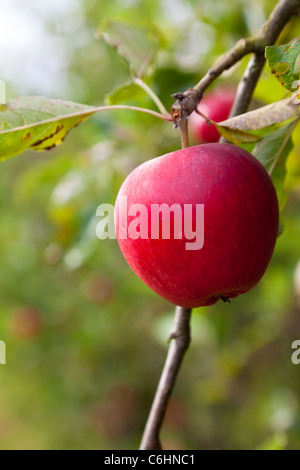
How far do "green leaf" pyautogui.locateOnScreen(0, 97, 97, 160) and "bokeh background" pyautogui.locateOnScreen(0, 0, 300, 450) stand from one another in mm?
474

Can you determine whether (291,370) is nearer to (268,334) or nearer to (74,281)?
(268,334)

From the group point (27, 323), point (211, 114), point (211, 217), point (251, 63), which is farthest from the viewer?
point (27, 323)

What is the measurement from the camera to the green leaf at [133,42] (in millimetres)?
709

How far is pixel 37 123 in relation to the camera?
0.48 m

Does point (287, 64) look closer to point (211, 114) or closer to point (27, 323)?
point (211, 114)

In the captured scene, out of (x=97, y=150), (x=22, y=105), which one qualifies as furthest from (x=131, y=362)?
(x=22, y=105)

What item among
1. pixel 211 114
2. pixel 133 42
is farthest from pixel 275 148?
pixel 211 114

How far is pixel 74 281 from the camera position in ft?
7.95

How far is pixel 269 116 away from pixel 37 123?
219mm

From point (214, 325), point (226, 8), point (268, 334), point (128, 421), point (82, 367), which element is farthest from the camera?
point (128, 421)

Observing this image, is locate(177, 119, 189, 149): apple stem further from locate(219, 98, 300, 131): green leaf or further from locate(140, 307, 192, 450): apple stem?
locate(140, 307, 192, 450): apple stem

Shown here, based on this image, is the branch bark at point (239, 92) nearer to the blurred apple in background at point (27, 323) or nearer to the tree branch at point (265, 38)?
the tree branch at point (265, 38)

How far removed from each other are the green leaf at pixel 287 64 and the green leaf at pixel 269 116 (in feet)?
0.05

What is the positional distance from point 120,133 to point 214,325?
23.9 inches
